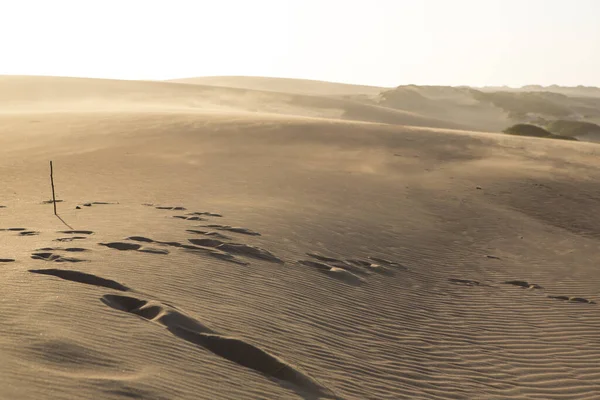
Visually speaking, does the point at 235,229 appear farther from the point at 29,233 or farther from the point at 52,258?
the point at 52,258

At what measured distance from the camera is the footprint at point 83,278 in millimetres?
7254

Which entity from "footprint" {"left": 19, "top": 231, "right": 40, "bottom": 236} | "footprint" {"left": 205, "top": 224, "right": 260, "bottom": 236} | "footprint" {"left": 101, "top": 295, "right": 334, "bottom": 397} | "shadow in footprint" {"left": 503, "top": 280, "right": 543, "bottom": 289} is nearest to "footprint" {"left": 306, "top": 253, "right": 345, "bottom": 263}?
"footprint" {"left": 205, "top": 224, "right": 260, "bottom": 236}

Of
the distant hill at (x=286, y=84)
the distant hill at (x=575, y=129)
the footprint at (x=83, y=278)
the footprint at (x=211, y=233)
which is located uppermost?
the distant hill at (x=286, y=84)

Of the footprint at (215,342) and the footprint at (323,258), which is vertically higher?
the footprint at (215,342)

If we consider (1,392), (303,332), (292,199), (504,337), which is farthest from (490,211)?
(1,392)

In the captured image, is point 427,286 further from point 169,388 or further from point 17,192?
point 17,192

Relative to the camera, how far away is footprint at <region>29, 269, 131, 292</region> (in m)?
7.25

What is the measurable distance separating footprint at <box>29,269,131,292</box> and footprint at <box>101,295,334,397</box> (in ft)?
1.41

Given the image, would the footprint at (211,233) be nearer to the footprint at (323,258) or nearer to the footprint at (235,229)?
the footprint at (235,229)

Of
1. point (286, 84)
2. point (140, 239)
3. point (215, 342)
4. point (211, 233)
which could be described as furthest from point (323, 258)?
point (286, 84)

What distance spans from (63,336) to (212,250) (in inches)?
180

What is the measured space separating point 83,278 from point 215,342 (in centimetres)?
197

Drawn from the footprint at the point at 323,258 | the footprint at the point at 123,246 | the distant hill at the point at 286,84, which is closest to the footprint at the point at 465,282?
the footprint at the point at 323,258

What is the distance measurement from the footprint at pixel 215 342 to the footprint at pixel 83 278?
0.43m
